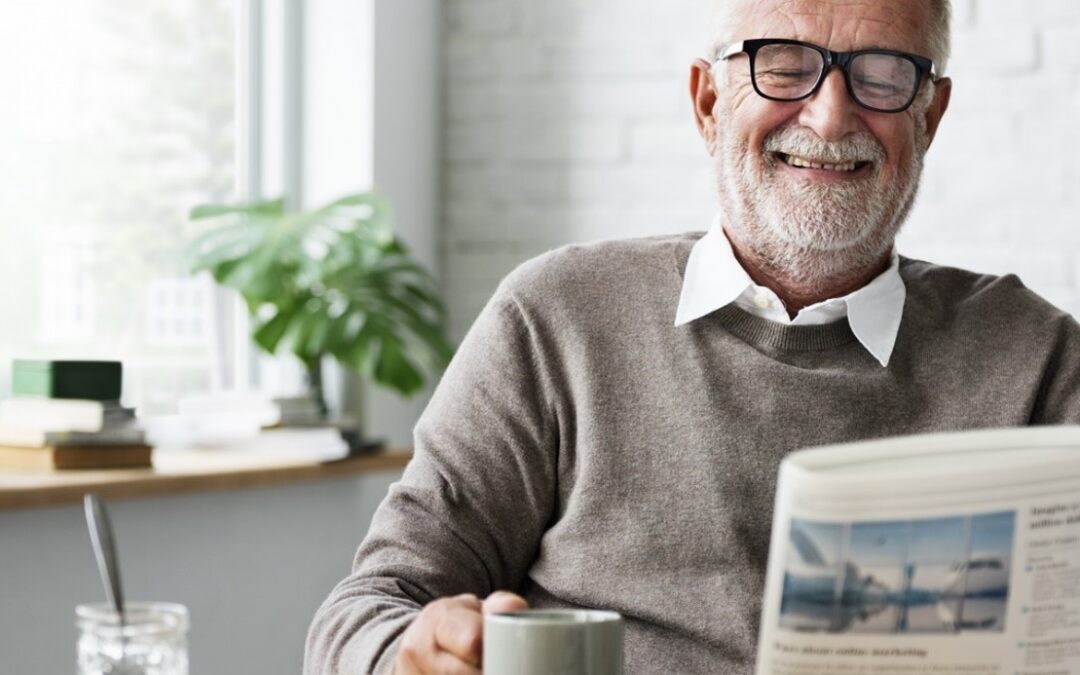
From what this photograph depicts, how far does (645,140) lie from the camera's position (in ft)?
11.4

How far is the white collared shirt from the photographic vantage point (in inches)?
67.2

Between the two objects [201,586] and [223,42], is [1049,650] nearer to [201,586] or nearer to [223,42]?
[201,586]

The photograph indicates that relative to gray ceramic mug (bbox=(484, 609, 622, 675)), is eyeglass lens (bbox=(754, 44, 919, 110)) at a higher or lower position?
higher

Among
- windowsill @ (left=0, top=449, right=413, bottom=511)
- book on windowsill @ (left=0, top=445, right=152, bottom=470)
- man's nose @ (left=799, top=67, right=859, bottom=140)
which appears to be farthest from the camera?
book on windowsill @ (left=0, top=445, right=152, bottom=470)

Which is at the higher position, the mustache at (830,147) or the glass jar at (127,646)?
the mustache at (830,147)

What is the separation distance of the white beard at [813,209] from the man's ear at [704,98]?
6 centimetres

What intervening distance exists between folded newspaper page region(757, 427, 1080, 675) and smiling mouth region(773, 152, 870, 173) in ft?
2.64

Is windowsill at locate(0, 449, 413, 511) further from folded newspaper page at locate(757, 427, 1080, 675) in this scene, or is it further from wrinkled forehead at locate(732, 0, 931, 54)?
folded newspaper page at locate(757, 427, 1080, 675)

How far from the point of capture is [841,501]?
34.7 inches

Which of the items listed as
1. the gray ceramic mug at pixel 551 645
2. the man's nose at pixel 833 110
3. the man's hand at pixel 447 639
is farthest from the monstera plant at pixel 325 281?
the gray ceramic mug at pixel 551 645

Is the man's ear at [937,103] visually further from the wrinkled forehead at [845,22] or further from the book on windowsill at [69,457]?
the book on windowsill at [69,457]

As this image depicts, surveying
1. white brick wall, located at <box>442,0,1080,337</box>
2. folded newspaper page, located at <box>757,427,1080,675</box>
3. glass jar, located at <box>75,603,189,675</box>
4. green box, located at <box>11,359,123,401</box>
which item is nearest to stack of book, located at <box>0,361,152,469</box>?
green box, located at <box>11,359,123,401</box>

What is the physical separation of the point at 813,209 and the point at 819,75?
0.16m

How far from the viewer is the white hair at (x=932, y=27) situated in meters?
1.77
